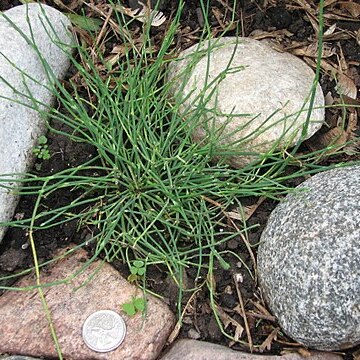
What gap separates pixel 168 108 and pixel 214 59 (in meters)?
0.25

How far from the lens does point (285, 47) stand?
2.71 m

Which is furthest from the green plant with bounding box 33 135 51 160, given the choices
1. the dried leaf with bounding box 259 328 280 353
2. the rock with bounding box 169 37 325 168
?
the dried leaf with bounding box 259 328 280 353

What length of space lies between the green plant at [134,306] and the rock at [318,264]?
1.34ft

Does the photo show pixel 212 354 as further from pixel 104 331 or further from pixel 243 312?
pixel 104 331

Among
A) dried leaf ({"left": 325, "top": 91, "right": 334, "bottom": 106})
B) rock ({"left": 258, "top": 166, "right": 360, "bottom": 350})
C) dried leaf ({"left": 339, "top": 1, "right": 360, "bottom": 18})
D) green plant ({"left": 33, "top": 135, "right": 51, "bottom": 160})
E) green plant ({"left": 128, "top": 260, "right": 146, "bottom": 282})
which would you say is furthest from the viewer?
dried leaf ({"left": 339, "top": 1, "right": 360, "bottom": 18})

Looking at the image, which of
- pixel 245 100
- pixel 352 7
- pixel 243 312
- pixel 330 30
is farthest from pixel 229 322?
pixel 352 7

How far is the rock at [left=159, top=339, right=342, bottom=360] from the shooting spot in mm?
2219

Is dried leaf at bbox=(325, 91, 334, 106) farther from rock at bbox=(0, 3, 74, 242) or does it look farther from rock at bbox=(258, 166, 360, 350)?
rock at bbox=(0, 3, 74, 242)

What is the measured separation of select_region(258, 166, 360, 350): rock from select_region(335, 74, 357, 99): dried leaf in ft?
1.43

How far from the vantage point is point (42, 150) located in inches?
98.4

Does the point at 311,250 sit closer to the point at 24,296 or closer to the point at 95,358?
the point at 95,358

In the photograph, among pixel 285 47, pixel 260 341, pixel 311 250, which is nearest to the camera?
pixel 311 250

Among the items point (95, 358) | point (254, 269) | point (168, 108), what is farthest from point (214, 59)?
point (95, 358)

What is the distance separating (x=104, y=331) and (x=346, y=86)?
1.29 m
